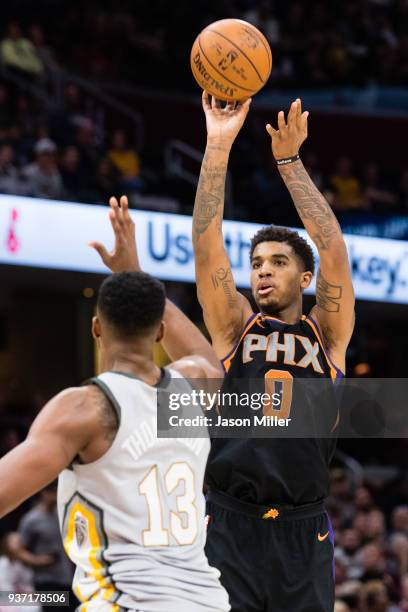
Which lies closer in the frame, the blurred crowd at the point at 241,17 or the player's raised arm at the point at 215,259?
the player's raised arm at the point at 215,259

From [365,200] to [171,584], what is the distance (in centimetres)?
1315

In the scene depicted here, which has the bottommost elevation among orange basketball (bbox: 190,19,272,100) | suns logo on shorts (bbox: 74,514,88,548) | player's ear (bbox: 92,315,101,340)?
suns logo on shorts (bbox: 74,514,88,548)

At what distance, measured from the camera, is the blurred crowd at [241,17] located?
18.2 m

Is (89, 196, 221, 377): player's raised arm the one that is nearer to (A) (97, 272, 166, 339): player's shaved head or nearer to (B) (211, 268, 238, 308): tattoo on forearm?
(A) (97, 272, 166, 339): player's shaved head

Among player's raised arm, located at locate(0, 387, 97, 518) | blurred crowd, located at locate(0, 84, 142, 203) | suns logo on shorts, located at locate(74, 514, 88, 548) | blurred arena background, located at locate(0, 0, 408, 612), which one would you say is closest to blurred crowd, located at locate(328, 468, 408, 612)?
blurred arena background, located at locate(0, 0, 408, 612)

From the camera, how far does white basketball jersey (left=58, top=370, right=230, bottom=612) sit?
349 centimetres

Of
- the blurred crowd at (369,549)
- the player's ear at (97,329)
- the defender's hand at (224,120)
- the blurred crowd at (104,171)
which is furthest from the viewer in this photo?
the blurred crowd at (104,171)

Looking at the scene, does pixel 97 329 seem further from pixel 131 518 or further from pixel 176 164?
pixel 176 164

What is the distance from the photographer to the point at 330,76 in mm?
19562

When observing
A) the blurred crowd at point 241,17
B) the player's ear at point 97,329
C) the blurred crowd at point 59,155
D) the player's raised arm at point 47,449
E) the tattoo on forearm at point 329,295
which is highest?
the blurred crowd at point 241,17

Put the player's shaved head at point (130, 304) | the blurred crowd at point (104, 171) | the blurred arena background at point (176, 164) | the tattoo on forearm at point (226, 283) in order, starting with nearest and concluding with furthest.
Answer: the player's shaved head at point (130, 304) < the tattoo on forearm at point (226, 283) < the blurred arena background at point (176, 164) < the blurred crowd at point (104, 171)

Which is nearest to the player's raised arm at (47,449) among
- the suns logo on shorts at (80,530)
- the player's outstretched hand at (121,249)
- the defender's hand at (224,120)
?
the suns logo on shorts at (80,530)

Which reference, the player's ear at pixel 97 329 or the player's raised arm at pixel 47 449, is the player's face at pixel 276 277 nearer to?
the player's ear at pixel 97 329

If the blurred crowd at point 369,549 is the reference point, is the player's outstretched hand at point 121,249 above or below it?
above
